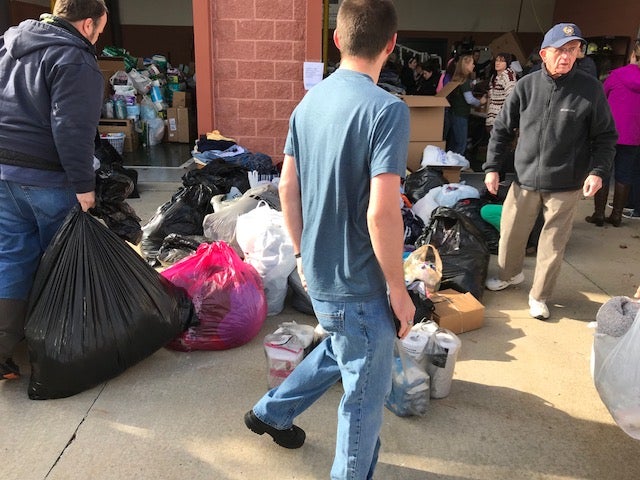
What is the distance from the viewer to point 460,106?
7.52 meters

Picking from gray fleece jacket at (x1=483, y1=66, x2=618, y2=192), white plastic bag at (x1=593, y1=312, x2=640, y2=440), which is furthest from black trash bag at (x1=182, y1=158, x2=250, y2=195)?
white plastic bag at (x1=593, y1=312, x2=640, y2=440)

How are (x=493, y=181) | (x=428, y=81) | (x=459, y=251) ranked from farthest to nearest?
(x=428, y=81), (x=459, y=251), (x=493, y=181)

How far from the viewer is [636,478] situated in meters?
2.18

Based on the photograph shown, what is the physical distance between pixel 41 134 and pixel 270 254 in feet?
5.08

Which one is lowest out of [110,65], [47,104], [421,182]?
[421,182]

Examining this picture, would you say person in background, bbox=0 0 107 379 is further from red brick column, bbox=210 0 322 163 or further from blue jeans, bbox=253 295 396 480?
red brick column, bbox=210 0 322 163

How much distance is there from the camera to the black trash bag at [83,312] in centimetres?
247

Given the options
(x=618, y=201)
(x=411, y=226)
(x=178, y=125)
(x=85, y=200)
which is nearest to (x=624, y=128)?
(x=618, y=201)

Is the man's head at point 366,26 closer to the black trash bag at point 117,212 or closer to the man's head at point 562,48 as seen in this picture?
the man's head at point 562,48

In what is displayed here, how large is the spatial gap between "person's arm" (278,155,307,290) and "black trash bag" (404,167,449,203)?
12.1 ft

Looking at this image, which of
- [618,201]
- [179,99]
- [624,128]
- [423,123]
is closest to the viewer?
[624,128]

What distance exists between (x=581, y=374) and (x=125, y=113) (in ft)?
22.7

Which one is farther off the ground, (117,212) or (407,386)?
(117,212)

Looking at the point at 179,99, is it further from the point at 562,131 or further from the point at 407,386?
the point at 407,386
